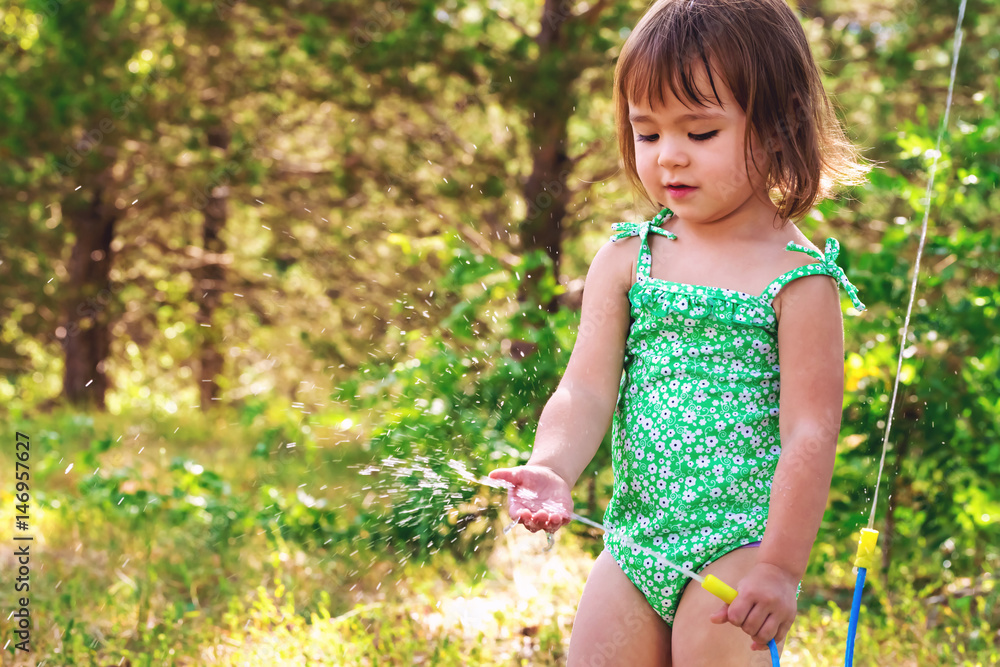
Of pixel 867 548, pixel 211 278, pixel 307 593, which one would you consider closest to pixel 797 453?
pixel 867 548

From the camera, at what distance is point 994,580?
2928 millimetres

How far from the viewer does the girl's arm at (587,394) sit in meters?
1.43

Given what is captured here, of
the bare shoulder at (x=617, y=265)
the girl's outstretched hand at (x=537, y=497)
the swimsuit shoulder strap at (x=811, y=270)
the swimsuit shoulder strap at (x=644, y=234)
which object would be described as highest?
the swimsuit shoulder strap at (x=811, y=270)

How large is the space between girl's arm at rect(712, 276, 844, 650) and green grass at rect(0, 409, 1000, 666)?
1.33 meters

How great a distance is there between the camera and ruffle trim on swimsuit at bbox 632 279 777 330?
148 centimetres

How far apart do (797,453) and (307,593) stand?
6.93ft

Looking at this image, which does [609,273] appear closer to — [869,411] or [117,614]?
[869,411]

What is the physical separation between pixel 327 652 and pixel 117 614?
800mm

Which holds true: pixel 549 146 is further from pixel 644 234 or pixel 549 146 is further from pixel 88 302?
pixel 88 302

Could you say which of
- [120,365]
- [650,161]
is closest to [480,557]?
[650,161]

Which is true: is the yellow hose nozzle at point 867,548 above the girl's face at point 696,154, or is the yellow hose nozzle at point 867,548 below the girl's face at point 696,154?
below

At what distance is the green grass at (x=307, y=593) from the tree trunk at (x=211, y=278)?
4771 millimetres

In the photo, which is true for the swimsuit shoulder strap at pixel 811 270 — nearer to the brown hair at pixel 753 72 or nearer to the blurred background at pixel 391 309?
the brown hair at pixel 753 72

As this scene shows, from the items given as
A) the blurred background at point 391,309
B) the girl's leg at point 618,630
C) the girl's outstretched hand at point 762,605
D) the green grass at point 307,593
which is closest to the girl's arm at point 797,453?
the girl's outstretched hand at point 762,605
